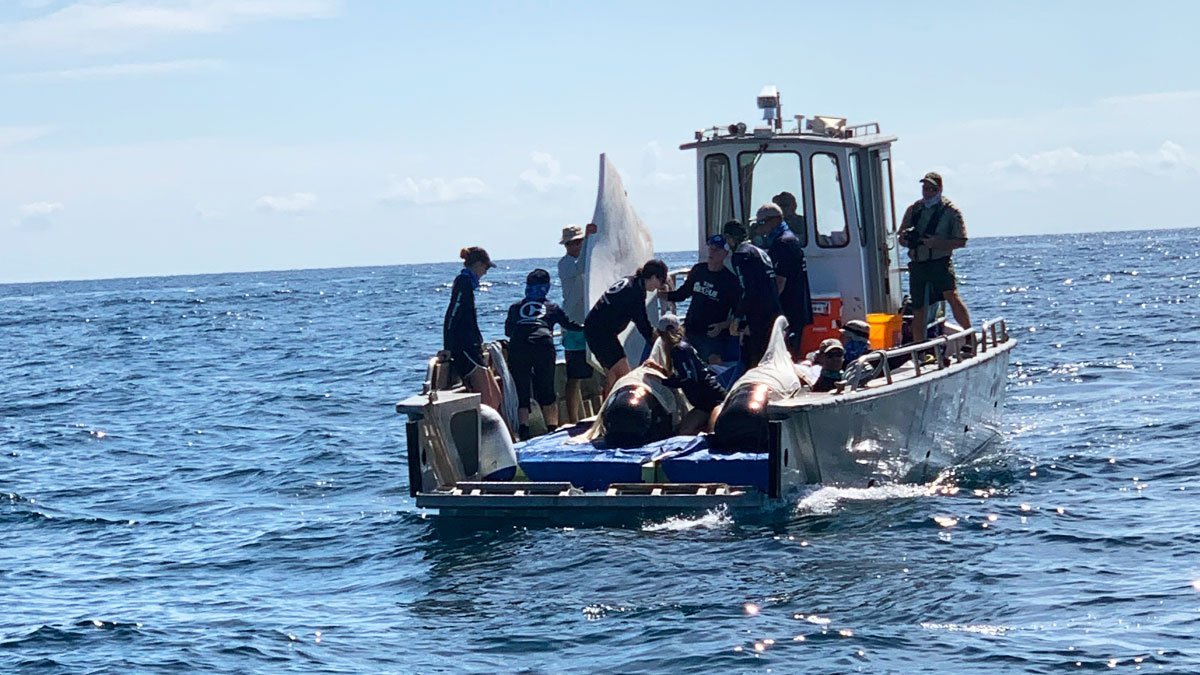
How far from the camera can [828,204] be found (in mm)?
15289

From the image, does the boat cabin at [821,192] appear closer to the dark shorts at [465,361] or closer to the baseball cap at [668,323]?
the baseball cap at [668,323]

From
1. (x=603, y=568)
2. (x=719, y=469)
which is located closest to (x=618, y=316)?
(x=719, y=469)

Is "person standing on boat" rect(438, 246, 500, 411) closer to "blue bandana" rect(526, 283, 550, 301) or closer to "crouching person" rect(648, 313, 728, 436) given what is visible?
"blue bandana" rect(526, 283, 550, 301)

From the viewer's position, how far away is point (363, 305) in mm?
74250

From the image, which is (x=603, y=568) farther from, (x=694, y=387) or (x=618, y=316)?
(x=618, y=316)

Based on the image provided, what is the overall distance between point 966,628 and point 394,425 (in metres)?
13.9

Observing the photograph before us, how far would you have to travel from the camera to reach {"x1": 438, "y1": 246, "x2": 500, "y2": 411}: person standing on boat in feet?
42.5

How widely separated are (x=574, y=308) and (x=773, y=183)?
2356 millimetres

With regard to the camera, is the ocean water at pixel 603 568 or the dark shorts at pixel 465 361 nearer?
the ocean water at pixel 603 568

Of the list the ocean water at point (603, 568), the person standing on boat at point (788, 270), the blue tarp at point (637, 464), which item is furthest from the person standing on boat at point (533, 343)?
the person standing on boat at point (788, 270)

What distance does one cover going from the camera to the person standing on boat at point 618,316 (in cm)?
1338

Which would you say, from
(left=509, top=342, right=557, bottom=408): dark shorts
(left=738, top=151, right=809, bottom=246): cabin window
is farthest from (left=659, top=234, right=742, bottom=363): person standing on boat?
(left=738, top=151, right=809, bottom=246): cabin window

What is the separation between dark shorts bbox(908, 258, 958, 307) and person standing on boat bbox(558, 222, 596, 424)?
311 centimetres

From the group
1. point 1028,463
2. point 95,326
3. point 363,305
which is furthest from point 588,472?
point 363,305
